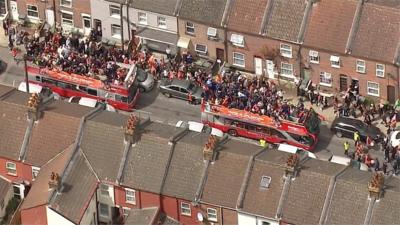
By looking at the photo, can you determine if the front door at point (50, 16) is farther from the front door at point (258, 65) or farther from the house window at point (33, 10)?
the front door at point (258, 65)

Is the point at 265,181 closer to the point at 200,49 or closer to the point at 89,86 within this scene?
the point at 89,86

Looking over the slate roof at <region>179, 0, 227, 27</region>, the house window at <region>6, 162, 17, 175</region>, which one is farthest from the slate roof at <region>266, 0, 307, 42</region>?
the house window at <region>6, 162, 17, 175</region>

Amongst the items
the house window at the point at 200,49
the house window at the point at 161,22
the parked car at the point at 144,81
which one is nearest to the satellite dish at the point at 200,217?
the parked car at the point at 144,81

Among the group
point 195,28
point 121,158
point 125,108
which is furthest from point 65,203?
point 195,28

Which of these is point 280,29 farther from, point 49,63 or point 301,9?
point 49,63

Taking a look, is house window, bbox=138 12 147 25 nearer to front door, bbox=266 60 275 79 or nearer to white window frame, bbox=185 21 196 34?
white window frame, bbox=185 21 196 34

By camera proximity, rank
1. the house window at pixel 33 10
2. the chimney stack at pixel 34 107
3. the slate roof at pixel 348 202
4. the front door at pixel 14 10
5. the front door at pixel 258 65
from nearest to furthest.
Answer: the slate roof at pixel 348 202, the chimney stack at pixel 34 107, the front door at pixel 258 65, the house window at pixel 33 10, the front door at pixel 14 10

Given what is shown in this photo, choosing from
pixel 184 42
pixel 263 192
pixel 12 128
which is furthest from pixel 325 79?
pixel 12 128
